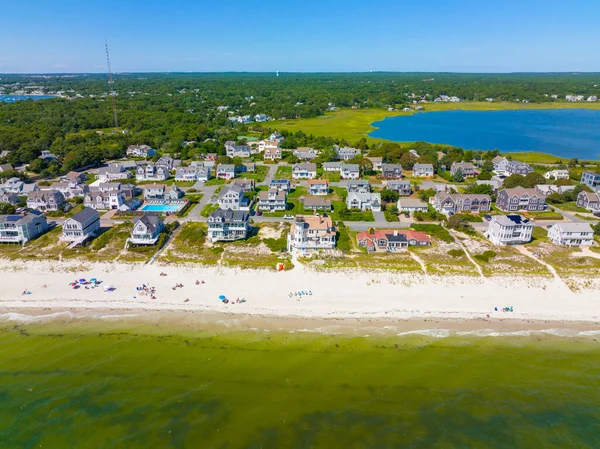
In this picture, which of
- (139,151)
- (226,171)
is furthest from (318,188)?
(139,151)

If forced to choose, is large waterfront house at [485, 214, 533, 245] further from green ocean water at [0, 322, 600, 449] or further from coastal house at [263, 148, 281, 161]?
coastal house at [263, 148, 281, 161]

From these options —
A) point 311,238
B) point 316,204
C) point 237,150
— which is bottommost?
point 311,238

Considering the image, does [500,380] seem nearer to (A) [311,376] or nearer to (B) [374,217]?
(A) [311,376]

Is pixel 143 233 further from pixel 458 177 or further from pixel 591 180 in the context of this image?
pixel 591 180

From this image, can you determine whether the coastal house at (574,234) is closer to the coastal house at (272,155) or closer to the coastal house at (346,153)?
the coastal house at (346,153)

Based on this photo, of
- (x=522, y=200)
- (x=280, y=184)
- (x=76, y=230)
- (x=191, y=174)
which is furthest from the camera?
(x=191, y=174)

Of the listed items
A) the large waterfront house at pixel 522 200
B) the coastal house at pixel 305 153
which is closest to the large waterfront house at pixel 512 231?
the large waterfront house at pixel 522 200
